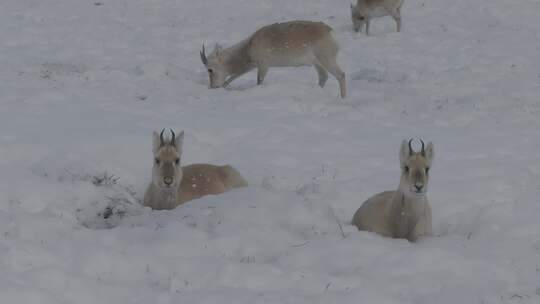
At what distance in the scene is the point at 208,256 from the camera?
760 centimetres

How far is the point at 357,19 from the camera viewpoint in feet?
73.5

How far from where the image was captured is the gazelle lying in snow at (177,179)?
941 centimetres

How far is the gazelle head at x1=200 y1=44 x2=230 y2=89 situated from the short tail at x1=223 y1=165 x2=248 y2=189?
683 cm

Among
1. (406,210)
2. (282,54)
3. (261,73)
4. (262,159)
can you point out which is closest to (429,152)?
(406,210)

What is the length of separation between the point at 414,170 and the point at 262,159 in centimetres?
375

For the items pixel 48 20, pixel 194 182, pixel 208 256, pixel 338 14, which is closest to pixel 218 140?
pixel 194 182

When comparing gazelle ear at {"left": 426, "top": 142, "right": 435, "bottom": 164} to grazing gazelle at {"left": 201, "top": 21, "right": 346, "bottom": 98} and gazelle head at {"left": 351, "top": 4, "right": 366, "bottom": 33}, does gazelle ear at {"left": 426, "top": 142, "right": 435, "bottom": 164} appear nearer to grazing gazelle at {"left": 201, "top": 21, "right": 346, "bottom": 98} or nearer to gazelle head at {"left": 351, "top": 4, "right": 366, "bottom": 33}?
grazing gazelle at {"left": 201, "top": 21, "right": 346, "bottom": 98}

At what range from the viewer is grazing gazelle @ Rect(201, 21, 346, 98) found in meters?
16.9

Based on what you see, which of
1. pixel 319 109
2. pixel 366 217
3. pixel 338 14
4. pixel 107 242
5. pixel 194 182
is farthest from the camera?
pixel 338 14

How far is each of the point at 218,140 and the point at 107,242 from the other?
5.01 m

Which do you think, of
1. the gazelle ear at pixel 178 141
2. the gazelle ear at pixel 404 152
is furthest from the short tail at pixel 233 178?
the gazelle ear at pixel 404 152

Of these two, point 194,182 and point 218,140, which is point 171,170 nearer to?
point 194,182

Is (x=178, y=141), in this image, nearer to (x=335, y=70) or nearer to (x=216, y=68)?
(x=335, y=70)

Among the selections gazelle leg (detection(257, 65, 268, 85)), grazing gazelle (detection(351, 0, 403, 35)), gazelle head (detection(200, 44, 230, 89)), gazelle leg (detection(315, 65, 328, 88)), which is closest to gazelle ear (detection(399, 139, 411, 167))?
gazelle leg (detection(315, 65, 328, 88))
